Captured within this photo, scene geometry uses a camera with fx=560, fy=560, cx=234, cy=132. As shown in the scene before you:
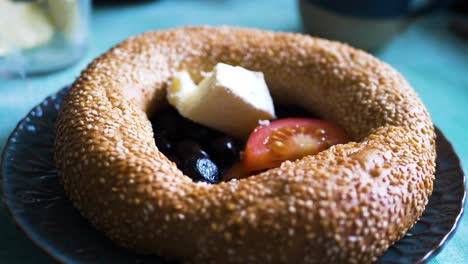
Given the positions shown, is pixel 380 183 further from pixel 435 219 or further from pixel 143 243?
pixel 143 243

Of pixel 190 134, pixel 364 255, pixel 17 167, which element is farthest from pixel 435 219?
pixel 17 167

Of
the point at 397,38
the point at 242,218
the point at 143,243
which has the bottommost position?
the point at 143,243

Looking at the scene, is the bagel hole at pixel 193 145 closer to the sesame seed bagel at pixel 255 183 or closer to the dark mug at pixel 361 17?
the sesame seed bagel at pixel 255 183

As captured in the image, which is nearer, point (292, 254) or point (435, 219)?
point (292, 254)

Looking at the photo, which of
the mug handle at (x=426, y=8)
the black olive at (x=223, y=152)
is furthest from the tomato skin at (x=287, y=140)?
the mug handle at (x=426, y=8)

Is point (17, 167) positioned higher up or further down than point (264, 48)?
further down

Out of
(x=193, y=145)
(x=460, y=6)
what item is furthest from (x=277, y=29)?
(x=193, y=145)

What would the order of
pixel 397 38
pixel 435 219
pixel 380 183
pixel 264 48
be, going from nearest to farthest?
pixel 380 183 < pixel 435 219 < pixel 264 48 < pixel 397 38
